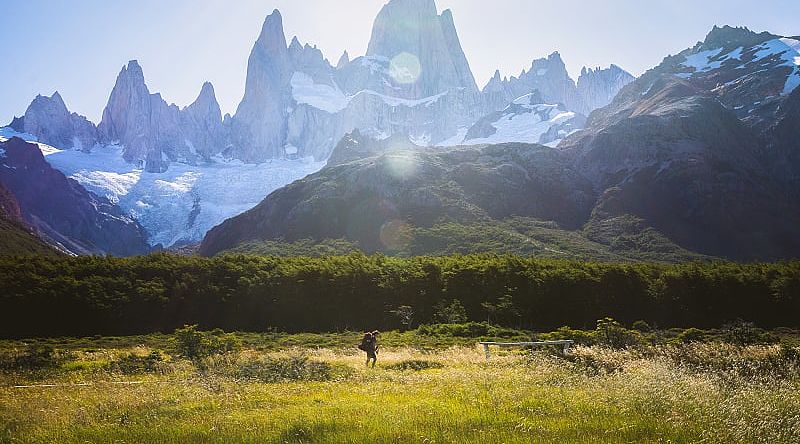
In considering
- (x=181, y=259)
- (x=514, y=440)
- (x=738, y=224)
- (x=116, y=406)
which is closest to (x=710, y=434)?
(x=514, y=440)

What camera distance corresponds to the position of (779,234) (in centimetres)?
17225

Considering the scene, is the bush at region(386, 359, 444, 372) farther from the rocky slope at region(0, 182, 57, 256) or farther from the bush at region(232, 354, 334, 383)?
the rocky slope at region(0, 182, 57, 256)

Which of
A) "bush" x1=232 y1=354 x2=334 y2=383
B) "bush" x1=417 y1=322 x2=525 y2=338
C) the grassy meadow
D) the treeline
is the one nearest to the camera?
the grassy meadow

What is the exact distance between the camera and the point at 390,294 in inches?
2648

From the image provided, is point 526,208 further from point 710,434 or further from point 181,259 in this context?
point 710,434

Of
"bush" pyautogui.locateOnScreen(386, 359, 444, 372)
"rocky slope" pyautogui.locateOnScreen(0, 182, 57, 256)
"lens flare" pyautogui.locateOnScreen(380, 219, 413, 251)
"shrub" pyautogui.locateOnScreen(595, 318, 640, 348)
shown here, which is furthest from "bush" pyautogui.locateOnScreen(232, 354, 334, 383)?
"lens flare" pyautogui.locateOnScreen(380, 219, 413, 251)

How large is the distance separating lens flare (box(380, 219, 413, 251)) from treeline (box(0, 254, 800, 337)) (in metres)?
89.4

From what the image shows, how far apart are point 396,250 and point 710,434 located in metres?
147

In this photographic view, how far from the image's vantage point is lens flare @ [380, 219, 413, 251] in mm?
160975

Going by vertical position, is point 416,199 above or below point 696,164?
below

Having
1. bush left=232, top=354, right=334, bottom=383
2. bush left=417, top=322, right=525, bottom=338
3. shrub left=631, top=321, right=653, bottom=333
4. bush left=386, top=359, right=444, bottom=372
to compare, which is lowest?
bush left=417, top=322, right=525, bottom=338

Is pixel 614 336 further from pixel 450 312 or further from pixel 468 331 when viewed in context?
pixel 450 312

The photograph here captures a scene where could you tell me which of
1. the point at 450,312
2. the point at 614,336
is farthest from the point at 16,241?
the point at 614,336

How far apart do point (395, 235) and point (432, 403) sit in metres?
153
